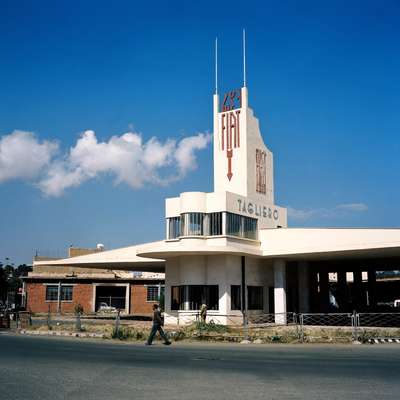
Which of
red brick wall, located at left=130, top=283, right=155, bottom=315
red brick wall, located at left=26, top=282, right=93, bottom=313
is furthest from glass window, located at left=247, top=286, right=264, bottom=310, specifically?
red brick wall, located at left=26, top=282, right=93, bottom=313

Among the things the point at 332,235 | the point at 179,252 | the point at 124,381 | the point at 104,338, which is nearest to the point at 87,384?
the point at 124,381

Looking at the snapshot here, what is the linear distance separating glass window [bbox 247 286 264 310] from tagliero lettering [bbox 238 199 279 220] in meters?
5.59

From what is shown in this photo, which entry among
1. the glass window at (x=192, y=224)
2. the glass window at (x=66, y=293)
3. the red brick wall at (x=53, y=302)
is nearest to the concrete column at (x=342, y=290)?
the glass window at (x=192, y=224)

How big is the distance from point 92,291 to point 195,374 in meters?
53.3

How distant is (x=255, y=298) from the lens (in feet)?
A: 134

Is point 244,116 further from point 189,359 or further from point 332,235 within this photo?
point 189,359

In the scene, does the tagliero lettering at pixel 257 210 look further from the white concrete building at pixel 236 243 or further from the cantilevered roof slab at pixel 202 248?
the cantilevered roof slab at pixel 202 248

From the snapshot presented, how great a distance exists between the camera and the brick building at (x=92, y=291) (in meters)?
62.8

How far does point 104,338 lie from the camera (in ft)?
84.6

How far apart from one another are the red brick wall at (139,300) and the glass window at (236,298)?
28.4m

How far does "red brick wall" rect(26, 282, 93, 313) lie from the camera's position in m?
62.3

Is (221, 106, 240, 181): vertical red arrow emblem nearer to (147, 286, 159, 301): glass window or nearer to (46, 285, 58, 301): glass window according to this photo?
(147, 286, 159, 301): glass window

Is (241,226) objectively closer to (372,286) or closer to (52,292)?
(372,286)

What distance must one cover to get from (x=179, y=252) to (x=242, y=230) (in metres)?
5.20
